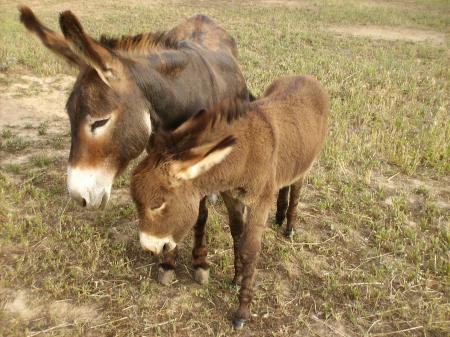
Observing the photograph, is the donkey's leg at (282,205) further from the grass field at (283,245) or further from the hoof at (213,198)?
the hoof at (213,198)

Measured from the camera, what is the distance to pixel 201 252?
363cm

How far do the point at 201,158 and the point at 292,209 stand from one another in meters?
2.01

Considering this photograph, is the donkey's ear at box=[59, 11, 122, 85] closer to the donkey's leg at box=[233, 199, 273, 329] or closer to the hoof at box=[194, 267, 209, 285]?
the donkey's leg at box=[233, 199, 273, 329]

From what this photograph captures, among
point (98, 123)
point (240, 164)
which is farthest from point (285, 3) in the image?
point (98, 123)

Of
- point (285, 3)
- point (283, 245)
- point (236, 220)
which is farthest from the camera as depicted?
point (285, 3)

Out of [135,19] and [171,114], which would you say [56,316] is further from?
[135,19]

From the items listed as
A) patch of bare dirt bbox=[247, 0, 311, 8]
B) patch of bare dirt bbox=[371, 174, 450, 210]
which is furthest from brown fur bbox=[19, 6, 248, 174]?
patch of bare dirt bbox=[247, 0, 311, 8]

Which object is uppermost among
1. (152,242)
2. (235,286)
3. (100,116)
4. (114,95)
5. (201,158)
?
(114,95)

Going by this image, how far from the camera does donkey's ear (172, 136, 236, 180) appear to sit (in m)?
2.23

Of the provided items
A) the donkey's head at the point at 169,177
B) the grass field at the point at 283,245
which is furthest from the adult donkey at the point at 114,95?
the grass field at the point at 283,245

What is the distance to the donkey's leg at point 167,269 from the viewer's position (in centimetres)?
356

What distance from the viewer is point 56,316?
315 centimetres

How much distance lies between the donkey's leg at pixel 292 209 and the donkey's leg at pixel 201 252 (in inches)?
37.6

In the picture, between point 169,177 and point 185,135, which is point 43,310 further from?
point 185,135
